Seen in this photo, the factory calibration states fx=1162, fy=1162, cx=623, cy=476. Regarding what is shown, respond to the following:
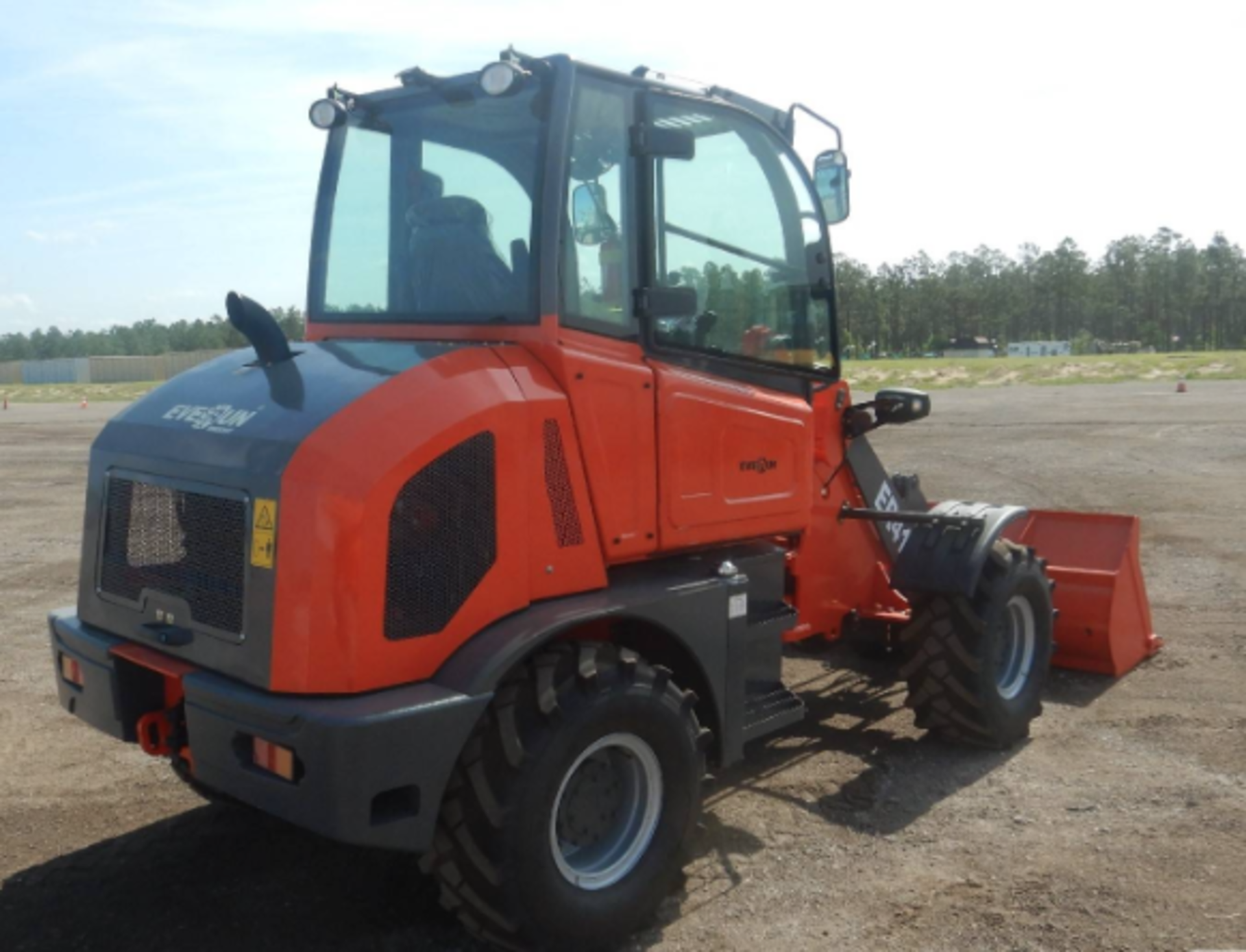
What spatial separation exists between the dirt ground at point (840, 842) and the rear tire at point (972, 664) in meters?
0.15

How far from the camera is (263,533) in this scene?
137 inches

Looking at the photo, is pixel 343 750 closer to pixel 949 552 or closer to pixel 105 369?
pixel 949 552

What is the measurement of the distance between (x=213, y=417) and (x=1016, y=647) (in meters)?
4.25

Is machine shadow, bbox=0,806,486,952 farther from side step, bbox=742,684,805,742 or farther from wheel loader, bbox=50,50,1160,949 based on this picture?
side step, bbox=742,684,805,742

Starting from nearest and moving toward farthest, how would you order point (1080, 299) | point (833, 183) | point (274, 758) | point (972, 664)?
point (274, 758), point (833, 183), point (972, 664), point (1080, 299)

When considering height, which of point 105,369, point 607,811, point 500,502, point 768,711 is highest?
point 105,369

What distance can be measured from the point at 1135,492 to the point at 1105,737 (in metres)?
8.61

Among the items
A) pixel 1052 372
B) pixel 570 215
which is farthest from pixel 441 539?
pixel 1052 372

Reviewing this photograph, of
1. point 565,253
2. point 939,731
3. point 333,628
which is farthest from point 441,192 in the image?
point 939,731

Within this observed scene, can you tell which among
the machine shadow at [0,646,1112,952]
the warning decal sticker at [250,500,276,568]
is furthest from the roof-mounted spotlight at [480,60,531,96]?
the machine shadow at [0,646,1112,952]

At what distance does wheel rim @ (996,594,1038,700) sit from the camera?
6.00 m

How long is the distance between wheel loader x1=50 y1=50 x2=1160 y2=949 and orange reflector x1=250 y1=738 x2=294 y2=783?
1 cm

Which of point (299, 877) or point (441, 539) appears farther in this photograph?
point (299, 877)

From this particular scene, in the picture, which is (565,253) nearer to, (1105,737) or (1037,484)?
(1105,737)
